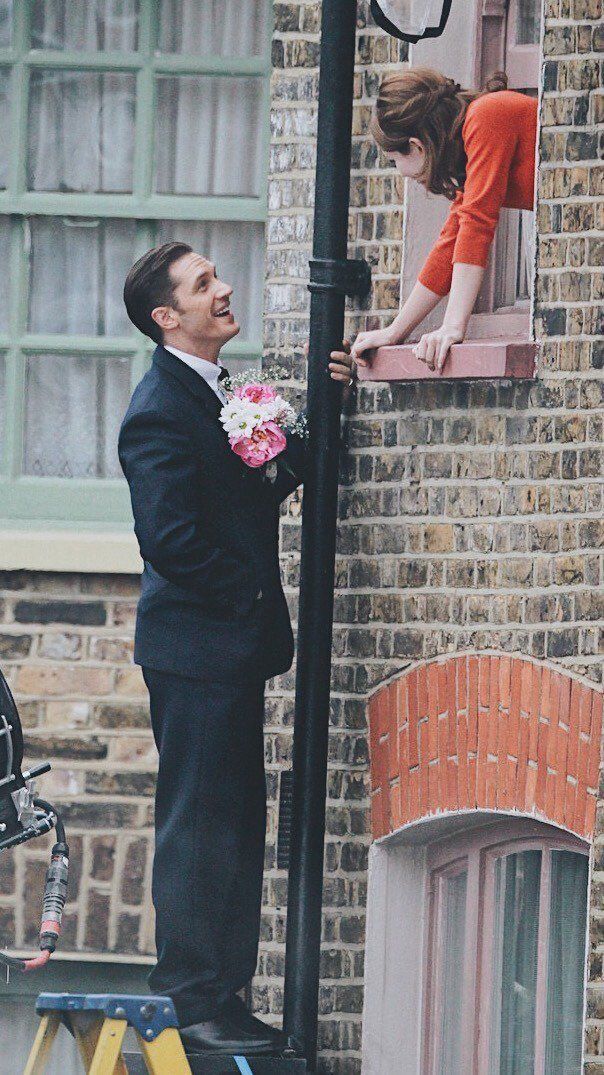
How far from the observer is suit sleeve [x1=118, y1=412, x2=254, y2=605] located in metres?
5.84

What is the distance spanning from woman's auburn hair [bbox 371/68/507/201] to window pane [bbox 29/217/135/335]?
4.38ft

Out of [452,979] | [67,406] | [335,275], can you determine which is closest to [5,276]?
[67,406]

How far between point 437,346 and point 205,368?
715 mm

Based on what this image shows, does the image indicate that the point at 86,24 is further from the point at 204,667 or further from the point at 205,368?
the point at 204,667

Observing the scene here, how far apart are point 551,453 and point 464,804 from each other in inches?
43.2

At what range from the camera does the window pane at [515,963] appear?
6230mm

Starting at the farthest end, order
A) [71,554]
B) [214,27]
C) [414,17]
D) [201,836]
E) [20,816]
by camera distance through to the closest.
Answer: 1. [214,27]
2. [71,554]
3. [201,836]
4. [414,17]
5. [20,816]

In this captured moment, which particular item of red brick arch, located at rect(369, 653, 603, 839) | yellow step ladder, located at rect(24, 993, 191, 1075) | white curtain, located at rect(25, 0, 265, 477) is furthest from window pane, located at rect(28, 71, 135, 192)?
yellow step ladder, located at rect(24, 993, 191, 1075)

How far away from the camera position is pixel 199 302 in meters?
6.13

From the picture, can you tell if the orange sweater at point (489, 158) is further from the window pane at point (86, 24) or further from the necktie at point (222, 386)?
the window pane at point (86, 24)

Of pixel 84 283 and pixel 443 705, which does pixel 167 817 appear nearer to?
pixel 443 705

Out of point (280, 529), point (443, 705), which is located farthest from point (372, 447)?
point (443, 705)

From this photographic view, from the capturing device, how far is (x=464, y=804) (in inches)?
239

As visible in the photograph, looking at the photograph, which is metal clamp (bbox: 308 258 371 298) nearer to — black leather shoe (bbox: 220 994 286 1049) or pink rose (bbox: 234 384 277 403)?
pink rose (bbox: 234 384 277 403)
